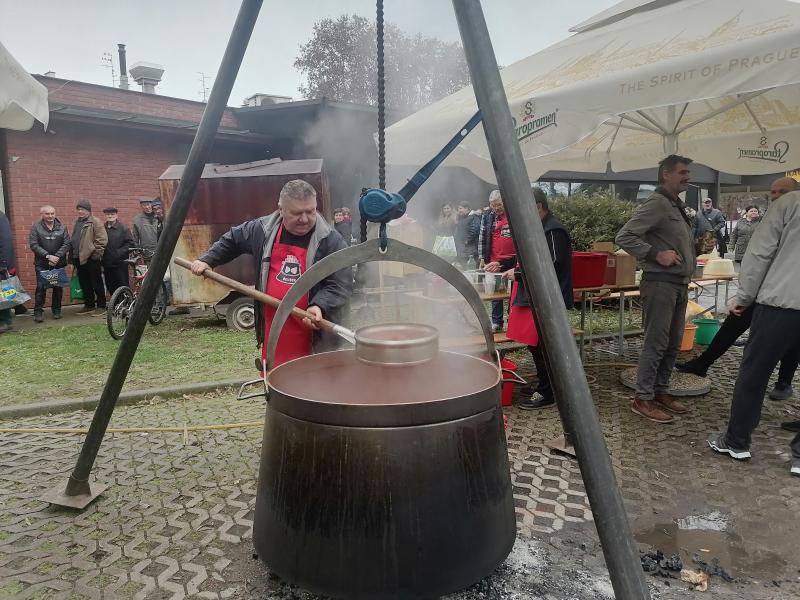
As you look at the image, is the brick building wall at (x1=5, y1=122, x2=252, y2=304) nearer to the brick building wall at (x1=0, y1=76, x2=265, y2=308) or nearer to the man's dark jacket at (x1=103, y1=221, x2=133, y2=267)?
the brick building wall at (x1=0, y1=76, x2=265, y2=308)

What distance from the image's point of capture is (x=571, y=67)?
404cm

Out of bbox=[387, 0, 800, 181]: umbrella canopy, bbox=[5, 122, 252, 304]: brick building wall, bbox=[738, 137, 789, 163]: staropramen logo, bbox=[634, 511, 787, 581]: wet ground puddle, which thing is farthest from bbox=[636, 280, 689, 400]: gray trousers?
bbox=[5, 122, 252, 304]: brick building wall

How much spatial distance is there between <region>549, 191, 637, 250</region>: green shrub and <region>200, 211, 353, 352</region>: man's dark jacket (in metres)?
8.13

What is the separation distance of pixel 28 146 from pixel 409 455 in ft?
36.8

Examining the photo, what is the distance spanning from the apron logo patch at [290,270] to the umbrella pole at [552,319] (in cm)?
198

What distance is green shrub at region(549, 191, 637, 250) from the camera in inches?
424

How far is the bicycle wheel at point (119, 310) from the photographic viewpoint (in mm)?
7552

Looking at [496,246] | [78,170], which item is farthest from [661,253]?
[78,170]

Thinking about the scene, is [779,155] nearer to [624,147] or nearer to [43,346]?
[624,147]

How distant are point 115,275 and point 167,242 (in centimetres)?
793

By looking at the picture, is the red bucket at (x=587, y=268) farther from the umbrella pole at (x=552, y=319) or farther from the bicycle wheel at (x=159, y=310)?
the bicycle wheel at (x=159, y=310)

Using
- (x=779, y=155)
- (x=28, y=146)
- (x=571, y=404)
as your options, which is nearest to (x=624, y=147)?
(x=779, y=155)

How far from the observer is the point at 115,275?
964 cm

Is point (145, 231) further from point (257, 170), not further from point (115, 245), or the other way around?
point (257, 170)
